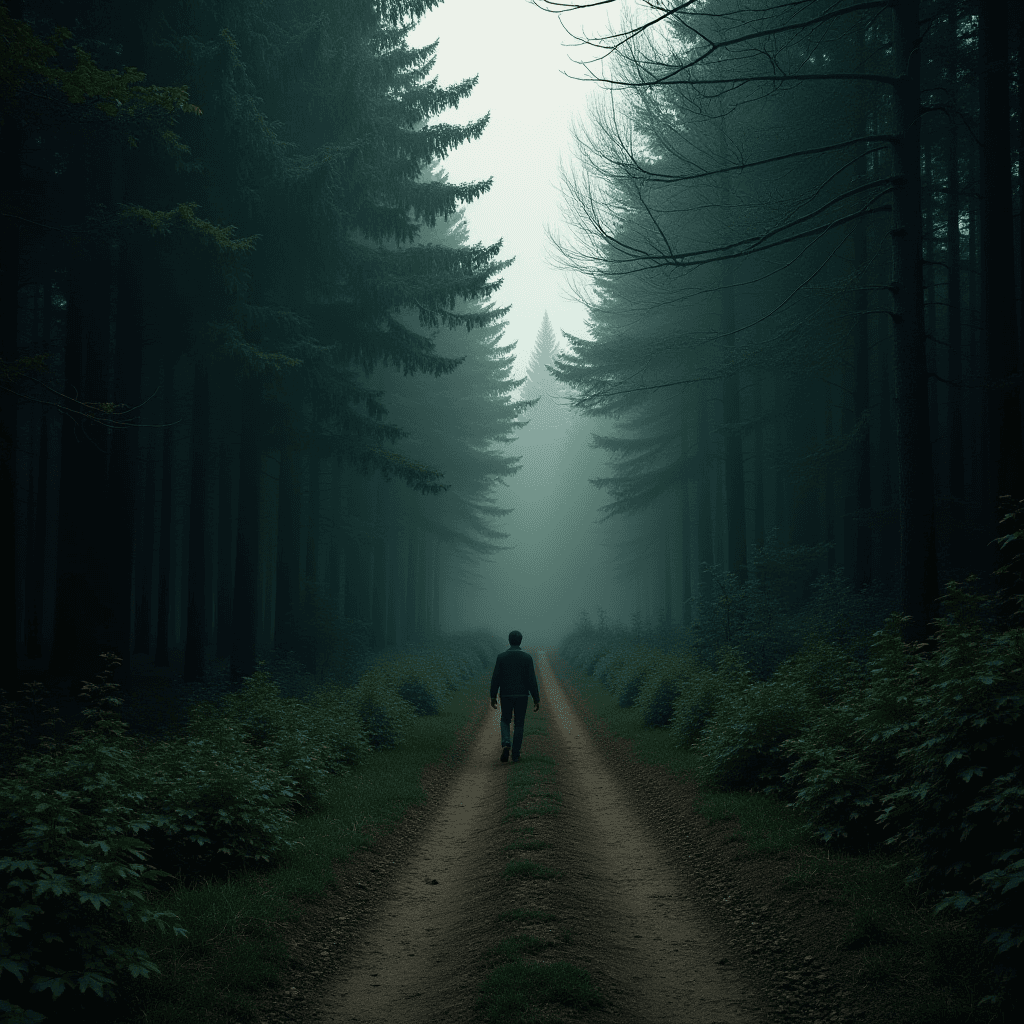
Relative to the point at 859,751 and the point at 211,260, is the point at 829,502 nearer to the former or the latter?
the point at 859,751

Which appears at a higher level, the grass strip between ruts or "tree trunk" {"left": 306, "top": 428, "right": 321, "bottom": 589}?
"tree trunk" {"left": 306, "top": 428, "right": 321, "bottom": 589}

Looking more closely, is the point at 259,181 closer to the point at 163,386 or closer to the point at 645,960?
the point at 163,386

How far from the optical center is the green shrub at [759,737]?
854 centimetres

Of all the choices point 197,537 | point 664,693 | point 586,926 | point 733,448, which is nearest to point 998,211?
point 664,693

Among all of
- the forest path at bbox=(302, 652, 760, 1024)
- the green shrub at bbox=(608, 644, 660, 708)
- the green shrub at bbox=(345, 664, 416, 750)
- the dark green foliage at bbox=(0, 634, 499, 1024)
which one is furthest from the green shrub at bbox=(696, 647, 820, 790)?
the green shrub at bbox=(608, 644, 660, 708)

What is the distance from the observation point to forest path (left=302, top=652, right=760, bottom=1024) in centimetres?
428

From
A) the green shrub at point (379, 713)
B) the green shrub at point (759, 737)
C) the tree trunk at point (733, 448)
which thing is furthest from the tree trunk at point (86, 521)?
the tree trunk at point (733, 448)

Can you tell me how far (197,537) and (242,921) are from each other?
13.8 metres

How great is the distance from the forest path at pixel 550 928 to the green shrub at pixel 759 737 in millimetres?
1283

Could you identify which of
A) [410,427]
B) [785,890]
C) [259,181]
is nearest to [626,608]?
[410,427]

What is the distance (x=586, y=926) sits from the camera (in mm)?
5219

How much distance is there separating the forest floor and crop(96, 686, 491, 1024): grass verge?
0.17 m

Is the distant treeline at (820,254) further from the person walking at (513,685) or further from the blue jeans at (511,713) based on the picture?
the blue jeans at (511,713)

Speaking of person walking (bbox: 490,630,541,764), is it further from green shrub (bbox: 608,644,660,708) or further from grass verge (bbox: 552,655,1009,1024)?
green shrub (bbox: 608,644,660,708)
